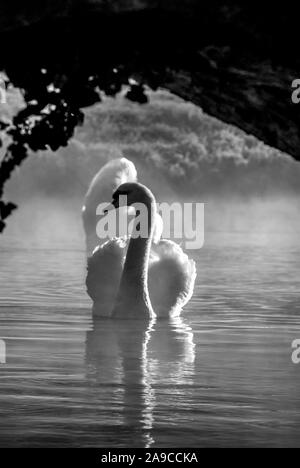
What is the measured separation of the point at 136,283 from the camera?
14547 mm

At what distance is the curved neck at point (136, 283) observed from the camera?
47.8 feet

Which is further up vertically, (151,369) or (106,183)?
(106,183)

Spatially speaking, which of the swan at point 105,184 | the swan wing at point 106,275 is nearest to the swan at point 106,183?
the swan at point 105,184

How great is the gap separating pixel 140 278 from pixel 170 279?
0.85 m

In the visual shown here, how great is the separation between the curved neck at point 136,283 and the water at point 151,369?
0.30 m

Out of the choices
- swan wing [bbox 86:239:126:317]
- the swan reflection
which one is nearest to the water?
the swan reflection

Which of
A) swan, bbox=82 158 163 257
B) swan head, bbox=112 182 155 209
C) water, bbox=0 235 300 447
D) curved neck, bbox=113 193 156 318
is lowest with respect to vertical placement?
water, bbox=0 235 300 447

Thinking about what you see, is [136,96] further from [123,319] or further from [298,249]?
[298,249]

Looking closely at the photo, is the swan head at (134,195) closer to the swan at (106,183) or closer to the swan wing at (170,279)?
the swan wing at (170,279)

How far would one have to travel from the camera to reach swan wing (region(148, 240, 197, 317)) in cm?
1514

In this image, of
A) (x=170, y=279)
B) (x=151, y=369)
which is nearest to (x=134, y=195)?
(x=170, y=279)

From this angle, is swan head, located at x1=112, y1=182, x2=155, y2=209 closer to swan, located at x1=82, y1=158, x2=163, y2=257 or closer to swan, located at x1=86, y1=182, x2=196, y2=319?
swan, located at x1=86, y1=182, x2=196, y2=319

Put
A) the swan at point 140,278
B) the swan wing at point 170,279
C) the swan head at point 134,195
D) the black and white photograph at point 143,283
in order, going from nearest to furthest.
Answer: the black and white photograph at point 143,283
the swan at point 140,278
the swan wing at point 170,279
the swan head at point 134,195

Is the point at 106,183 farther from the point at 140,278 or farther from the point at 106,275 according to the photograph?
the point at 140,278
